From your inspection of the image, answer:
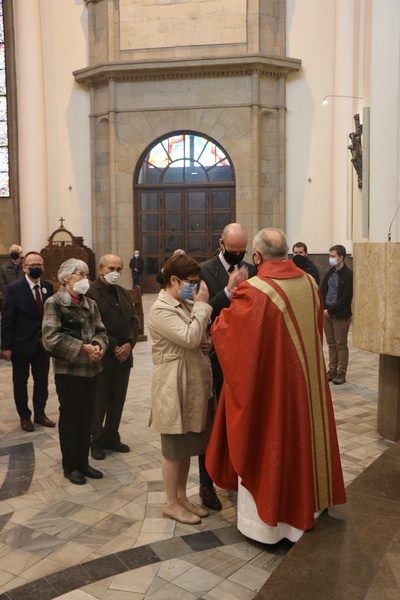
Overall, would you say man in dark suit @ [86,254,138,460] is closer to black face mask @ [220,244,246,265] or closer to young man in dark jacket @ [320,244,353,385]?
black face mask @ [220,244,246,265]

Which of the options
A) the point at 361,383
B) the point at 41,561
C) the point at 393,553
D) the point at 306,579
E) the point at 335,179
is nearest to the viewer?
the point at 306,579

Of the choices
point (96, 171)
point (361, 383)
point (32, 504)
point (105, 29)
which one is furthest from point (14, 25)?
point (32, 504)

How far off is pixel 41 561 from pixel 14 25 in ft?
60.7

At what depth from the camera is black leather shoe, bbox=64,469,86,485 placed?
4.50 metres

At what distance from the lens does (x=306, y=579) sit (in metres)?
2.82

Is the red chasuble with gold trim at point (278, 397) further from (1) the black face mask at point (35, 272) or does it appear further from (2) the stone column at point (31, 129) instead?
(2) the stone column at point (31, 129)

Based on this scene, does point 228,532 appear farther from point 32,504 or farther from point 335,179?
point 335,179

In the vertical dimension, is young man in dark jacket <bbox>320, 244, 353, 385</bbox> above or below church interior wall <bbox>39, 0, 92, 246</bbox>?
below

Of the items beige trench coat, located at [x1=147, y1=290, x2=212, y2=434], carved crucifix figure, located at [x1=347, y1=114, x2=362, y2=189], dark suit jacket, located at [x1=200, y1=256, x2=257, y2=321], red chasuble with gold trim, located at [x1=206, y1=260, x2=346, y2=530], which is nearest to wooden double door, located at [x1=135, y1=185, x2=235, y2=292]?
carved crucifix figure, located at [x1=347, y1=114, x2=362, y2=189]

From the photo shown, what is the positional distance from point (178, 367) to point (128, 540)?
108 centimetres

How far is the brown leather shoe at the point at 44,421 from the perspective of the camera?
5.91 meters

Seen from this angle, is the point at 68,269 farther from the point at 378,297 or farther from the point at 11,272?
the point at 11,272

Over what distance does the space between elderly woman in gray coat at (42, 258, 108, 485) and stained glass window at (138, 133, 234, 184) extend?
1384cm

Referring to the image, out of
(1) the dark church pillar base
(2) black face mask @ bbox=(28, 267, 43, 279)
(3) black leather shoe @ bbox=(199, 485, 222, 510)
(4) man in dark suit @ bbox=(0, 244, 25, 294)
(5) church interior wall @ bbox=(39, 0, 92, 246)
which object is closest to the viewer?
(3) black leather shoe @ bbox=(199, 485, 222, 510)
